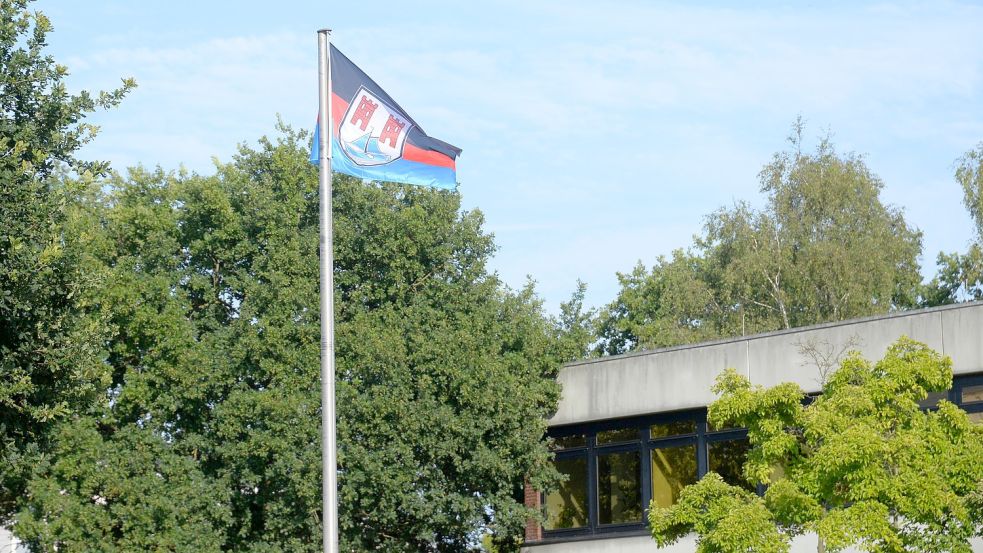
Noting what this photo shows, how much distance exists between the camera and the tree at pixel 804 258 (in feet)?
164

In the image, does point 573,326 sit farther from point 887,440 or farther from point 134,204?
point 887,440

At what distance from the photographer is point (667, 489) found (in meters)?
29.0

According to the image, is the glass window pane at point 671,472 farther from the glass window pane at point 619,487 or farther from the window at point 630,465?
the glass window pane at point 619,487

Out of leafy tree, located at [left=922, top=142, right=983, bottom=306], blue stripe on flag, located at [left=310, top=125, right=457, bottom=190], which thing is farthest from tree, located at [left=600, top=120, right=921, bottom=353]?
blue stripe on flag, located at [left=310, top=125, right=457, bottom=190]

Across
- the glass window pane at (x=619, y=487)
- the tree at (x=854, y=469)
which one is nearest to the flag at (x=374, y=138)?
the tree at (x=854, y=469)

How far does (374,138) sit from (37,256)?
5140 millimetres

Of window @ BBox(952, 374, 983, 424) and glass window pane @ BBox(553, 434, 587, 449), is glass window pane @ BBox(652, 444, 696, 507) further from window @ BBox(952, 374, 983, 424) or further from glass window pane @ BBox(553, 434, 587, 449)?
window @ BBox(952, 374, 983, 424)

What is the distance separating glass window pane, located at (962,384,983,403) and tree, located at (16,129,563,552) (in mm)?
9096

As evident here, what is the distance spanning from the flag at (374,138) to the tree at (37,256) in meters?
2.83

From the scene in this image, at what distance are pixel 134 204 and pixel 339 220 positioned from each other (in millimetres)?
5924

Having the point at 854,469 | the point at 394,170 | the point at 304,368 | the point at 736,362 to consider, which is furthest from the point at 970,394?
the point at 304,368

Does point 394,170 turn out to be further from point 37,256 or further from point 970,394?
point 970,394

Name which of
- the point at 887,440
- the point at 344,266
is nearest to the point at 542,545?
the point at 344,266

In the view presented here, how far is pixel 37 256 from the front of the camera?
53.0 ft
